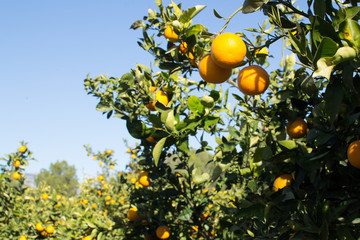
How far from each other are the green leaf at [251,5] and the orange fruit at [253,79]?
0.24 m

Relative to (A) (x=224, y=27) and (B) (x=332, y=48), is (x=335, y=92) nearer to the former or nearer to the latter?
(B) (x=332, y=48)

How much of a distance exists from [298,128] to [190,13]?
719 mm

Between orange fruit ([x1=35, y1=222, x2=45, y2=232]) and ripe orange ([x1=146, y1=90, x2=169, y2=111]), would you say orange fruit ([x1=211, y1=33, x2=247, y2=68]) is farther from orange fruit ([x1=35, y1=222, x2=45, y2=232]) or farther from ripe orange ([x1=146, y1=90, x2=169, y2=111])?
orange fruit ([x1=35, y1=222, x2=45, y2=232])

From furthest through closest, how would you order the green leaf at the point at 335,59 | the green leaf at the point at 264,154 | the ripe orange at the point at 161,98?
the ripe orange at the point at 161,98 → the green leaf at the point at 264,154 → the green leaf at the point at 335,59

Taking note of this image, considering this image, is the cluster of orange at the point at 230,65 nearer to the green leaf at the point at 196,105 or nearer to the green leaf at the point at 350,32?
the green leaf at the point at 196,105

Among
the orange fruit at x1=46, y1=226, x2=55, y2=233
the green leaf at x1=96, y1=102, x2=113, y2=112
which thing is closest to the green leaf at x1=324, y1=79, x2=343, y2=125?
the green leaf at x1=96, y1=102, x2=113, y2=112

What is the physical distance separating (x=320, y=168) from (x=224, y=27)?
66cm

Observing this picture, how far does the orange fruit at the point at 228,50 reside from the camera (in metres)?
1.04

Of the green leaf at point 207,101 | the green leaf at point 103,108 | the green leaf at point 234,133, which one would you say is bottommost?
the green leaf at point 234,133

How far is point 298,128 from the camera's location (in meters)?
1.43

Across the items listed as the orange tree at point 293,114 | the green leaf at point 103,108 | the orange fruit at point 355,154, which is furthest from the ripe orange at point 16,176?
the orange fruit at point 355,154

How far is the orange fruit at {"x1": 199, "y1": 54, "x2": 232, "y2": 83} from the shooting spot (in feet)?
3.90

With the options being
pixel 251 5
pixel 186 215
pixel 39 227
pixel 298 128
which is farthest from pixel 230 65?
pixel 39 227

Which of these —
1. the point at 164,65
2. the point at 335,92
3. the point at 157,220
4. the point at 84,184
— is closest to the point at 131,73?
the point at 164,65
